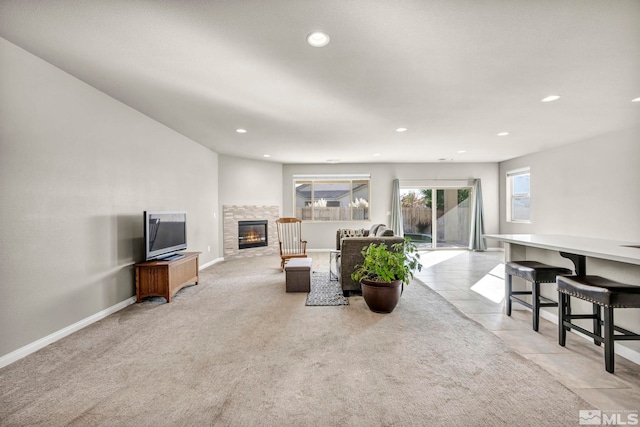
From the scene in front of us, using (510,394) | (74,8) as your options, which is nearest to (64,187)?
(74,8)

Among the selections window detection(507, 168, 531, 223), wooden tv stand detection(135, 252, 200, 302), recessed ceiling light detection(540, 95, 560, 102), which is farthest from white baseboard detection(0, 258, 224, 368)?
window detection(507, 168, 531, 223)

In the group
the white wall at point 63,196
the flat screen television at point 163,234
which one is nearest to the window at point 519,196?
the flat screen television at point 163,234

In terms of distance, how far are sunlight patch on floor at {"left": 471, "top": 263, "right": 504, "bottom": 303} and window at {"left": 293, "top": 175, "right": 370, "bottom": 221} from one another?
364cm

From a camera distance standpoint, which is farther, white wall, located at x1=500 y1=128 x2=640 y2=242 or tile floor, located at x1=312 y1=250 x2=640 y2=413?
white wall, located at x1=500 y1=128 x2=640 y2=242

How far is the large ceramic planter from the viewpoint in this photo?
3.10 metres

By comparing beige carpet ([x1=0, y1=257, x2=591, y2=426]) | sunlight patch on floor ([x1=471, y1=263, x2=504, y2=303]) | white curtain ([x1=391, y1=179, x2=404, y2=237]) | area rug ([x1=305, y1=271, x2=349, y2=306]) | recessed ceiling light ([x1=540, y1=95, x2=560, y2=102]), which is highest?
recessed ceiling light ([x1=540, y1=95, x2=560, y2=102])

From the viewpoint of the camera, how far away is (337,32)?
6.72 feet

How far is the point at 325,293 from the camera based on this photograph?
3943 millimetres

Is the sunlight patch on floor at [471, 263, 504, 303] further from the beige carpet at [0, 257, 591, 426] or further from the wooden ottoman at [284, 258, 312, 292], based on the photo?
the wooden ottoman at [284, 258, 312, 292]

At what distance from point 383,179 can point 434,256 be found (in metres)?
2.51

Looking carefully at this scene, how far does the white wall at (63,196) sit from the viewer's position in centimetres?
223

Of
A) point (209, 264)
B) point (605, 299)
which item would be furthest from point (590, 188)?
point (209, 264)

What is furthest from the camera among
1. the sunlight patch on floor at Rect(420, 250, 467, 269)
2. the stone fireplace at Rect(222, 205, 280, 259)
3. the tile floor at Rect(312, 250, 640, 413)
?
the stone fireplace at Rect(222, 205, 280, 259)

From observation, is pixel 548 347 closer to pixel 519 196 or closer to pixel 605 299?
pixel 605 299
